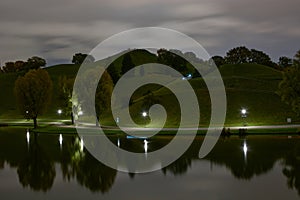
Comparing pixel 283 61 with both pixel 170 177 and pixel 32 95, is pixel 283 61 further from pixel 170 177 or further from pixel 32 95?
pixel 170 177

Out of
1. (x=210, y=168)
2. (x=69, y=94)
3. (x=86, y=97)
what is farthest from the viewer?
(x=69, y=94)

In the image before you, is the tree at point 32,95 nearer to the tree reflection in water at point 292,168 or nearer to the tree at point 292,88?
the tree at point 292,88

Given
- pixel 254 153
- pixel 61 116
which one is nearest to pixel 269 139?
pixel 254 153

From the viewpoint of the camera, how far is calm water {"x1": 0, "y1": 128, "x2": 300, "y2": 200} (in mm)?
23266

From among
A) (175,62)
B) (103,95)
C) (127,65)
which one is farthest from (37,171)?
(127,65)

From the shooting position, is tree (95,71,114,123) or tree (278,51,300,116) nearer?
tree (278,51,300,116)

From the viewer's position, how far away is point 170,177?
28.0 metres

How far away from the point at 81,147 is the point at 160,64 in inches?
5623

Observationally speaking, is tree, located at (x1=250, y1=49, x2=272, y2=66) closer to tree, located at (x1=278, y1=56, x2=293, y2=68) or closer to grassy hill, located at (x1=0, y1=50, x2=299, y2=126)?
tree, located at (x1=278, y1=56, x2=293, y2=68)

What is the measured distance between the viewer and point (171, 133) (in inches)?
2350

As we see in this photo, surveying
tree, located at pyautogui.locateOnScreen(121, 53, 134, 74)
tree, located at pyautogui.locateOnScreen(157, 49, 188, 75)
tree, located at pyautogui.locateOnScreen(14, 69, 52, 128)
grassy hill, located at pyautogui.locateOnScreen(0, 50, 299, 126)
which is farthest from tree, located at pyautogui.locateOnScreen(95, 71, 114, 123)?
tree, located at pyautogui.locateOnScreen(121, 53, 134, 74)

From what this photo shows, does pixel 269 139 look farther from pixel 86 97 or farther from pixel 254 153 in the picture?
pixel 86 97

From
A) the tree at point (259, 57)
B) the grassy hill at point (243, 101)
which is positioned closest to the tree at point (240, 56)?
the tree at point (259, 57)

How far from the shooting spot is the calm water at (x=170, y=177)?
23.3 metres
